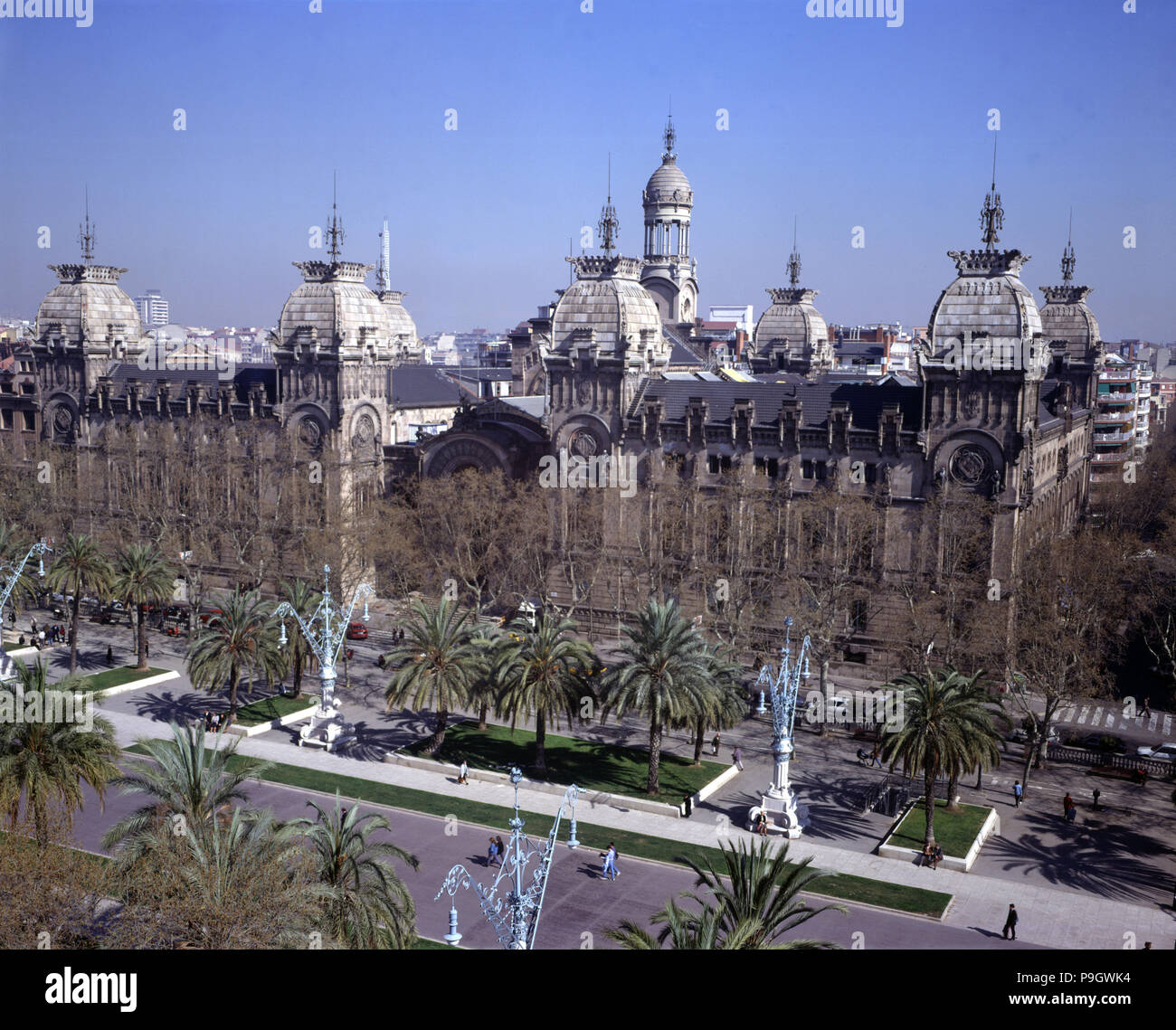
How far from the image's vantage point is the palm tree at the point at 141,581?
65.9 meters

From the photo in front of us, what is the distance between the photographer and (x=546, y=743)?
190ft

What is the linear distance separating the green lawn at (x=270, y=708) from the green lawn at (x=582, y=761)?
865 cm

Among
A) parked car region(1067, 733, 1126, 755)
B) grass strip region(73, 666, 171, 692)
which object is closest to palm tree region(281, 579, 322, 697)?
grass strip region(73, 666, 171, 692)

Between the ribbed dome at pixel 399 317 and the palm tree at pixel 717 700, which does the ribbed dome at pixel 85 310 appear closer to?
the ribbed dome at pixel 399 317

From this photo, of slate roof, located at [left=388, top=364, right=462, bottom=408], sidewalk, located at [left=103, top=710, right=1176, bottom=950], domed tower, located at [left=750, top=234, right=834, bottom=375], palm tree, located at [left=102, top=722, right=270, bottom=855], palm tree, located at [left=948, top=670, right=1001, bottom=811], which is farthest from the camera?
domed tower, located at [left=750, top=234, right=834, bottom=375]

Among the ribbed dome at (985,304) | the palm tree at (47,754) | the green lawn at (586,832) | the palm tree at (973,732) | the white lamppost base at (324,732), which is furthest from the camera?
the ribbed dome at (985,304)

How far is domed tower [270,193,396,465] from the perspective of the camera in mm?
81688

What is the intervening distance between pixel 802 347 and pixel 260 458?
163 ft

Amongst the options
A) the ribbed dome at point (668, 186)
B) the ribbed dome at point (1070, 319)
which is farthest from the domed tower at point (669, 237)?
the ribbed dome at point (1070, 319)

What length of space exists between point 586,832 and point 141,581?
3265 cm

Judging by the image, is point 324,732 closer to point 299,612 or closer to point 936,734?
point 299,612

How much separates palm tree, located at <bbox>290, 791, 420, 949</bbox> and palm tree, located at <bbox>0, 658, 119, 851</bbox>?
27.9 ft

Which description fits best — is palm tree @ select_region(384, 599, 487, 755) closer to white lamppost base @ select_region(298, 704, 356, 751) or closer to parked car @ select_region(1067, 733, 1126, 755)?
white lamppost base @ select_region(298, 704, 356, 751)

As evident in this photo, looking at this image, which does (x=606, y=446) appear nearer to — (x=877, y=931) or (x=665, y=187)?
(x=877, y=931)
